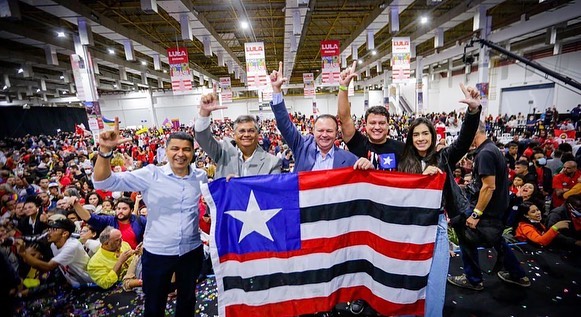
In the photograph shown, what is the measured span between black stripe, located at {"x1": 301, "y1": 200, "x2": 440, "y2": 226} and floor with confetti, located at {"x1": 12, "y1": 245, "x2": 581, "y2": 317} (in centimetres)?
147

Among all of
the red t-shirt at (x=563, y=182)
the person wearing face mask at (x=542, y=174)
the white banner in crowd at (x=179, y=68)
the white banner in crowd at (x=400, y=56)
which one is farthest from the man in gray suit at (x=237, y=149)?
the white banner in crowd at (x=400, y=56)

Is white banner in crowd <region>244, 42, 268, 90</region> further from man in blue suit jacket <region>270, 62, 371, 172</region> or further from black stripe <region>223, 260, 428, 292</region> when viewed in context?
black stripe <region>223, 260, 428, 292</region>

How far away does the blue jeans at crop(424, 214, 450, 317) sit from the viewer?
2291mm

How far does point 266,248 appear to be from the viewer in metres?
2.35

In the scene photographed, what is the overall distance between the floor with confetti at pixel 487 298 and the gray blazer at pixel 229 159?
1.87m

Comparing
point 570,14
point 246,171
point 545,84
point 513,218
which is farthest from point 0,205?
point 545,84

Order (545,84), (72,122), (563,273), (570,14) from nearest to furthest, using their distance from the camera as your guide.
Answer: (563,273)
(570,14)
(545,84)
(72,122)

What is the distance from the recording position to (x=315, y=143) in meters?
2.89

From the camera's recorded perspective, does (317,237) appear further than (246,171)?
No

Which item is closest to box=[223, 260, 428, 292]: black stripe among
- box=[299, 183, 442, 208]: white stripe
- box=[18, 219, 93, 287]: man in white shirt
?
box=[299, 183, 442, 208]: white stripe

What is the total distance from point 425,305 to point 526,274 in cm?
244

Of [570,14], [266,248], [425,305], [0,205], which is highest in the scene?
[570,14]

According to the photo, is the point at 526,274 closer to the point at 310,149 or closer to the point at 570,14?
the point at 310,149

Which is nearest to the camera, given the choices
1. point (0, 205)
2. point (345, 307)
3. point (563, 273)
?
point (0, 205)
